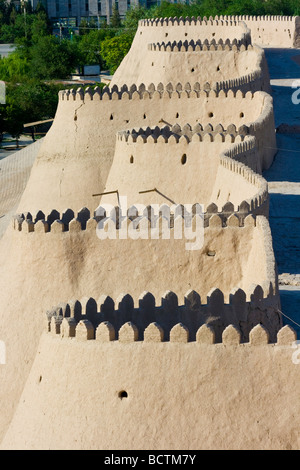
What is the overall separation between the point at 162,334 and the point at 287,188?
18.5 m

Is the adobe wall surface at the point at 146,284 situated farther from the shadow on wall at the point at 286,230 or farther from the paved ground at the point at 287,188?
the shadow on wall at the point at 286,230

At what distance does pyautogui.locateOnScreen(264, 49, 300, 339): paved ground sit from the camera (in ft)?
86.8

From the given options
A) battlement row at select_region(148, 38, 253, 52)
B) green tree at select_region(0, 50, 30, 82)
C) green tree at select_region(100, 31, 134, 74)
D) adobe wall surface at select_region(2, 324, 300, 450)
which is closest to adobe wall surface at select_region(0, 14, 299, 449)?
adobe wall surface at select_region(2, 324, 300, 450)

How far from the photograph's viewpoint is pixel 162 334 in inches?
727

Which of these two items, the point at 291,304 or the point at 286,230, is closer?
the point at 291,304

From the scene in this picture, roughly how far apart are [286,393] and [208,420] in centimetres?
111

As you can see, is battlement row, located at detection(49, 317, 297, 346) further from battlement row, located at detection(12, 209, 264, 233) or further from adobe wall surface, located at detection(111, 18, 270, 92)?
adobe wall surface, located at detection(111, 18, 270, 92)

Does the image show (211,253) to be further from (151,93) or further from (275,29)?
(275,29)

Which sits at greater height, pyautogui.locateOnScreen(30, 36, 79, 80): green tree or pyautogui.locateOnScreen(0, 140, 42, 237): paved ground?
pyautogui.locateOnScreen(0, 140, 42, 237): paved ground

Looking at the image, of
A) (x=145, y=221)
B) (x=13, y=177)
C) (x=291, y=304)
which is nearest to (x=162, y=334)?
(x=291, y=304)

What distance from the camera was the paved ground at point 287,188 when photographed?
2647cm

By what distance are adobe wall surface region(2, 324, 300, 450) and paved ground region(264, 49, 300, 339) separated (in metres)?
3.44

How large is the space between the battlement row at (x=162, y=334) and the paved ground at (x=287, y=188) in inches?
135

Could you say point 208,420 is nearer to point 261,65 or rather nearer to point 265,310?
point 265,310
